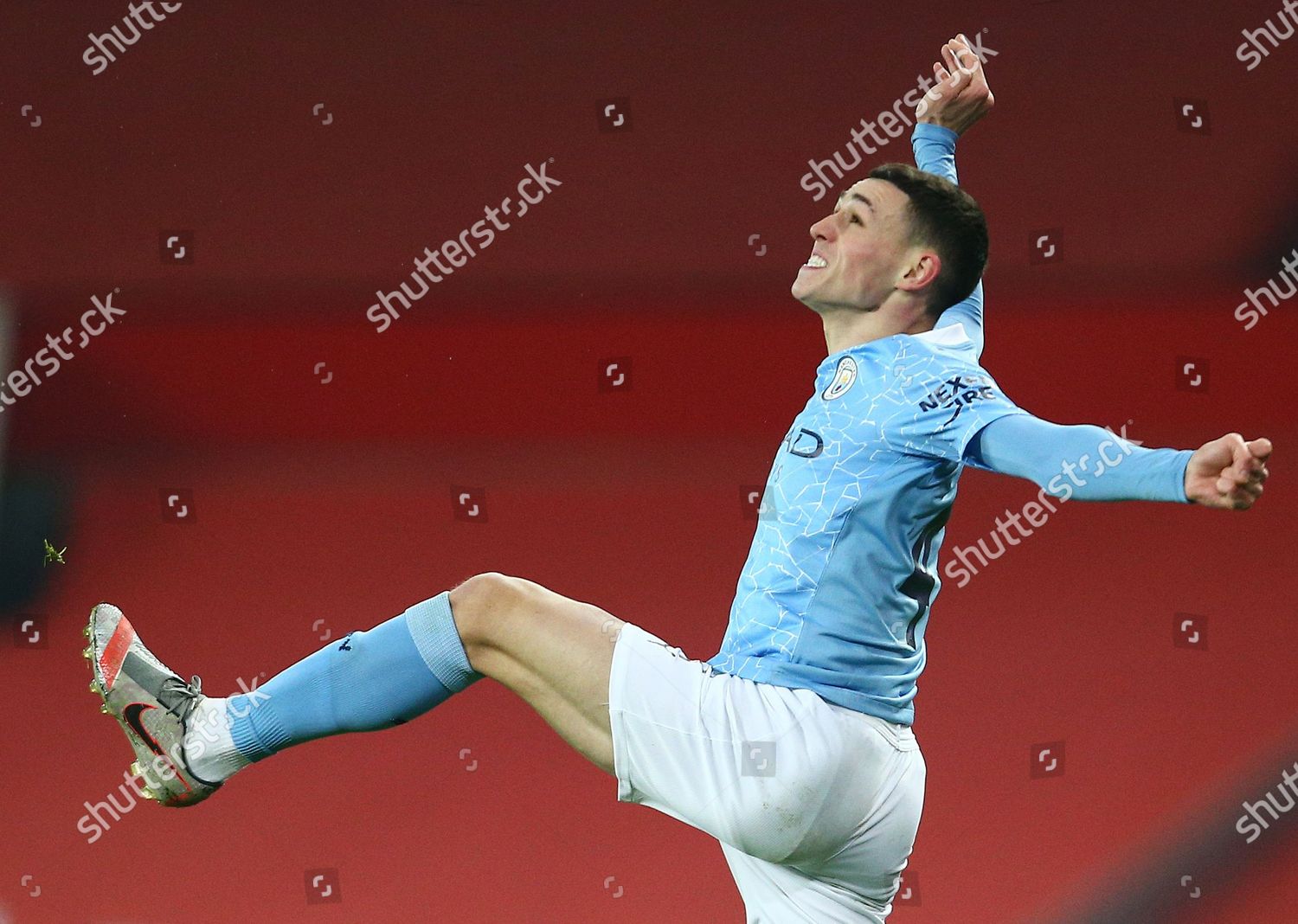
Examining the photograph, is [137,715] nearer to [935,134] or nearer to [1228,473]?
[1228,473]

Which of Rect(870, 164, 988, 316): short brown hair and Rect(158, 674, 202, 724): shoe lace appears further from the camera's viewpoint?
Rect(870, 164, 988, 316): short brown hair

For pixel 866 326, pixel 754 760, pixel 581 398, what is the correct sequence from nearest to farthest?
pixel 754 760 → pixel 866 326 → pixel 581 398

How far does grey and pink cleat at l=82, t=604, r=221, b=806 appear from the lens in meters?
1.59

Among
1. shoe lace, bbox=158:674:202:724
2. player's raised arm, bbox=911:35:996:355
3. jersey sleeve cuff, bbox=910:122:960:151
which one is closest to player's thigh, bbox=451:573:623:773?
shoe lace, bbox=158:674:202:724

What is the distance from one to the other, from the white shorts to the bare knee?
0.12 metres

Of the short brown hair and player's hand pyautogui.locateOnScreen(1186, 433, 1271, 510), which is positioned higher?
the short brown hair

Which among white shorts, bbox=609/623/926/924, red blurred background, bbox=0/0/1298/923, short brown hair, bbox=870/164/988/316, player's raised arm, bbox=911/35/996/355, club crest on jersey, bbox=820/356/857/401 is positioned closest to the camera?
white shorts, bbox=609/623/926/924

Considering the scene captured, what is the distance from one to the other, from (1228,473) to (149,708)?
1116 mm

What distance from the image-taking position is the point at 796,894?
161cm

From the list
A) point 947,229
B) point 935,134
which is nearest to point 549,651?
point 947,229

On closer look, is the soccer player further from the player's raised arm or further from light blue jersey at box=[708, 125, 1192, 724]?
the player's raised arm

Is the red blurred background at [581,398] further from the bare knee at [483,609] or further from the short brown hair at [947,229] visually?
the bare knee at [483,609]

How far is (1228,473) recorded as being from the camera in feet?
4.09

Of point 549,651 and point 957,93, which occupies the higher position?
point 957,93
